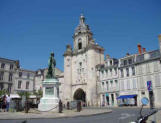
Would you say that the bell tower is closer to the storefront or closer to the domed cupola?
the domed cupola

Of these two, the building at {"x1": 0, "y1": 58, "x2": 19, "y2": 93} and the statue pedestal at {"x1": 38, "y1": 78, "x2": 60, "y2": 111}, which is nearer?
the statue pedestal at {"x1": 38, "y1": 78, "x2": 60, "y2": 111}

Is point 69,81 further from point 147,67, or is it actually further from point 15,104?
point 15,104

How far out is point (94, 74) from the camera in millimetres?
46625

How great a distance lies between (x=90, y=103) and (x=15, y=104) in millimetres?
26858

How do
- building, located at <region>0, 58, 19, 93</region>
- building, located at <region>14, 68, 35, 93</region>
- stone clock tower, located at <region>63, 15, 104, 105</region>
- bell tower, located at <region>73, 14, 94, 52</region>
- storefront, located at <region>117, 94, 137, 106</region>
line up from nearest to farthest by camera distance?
storefront, located at <region>117, 94, 137, 106</region>, stone clock tower, located at <region>63, 15, 104, 105</region>, building, located at <region>0, 58, 19, 93</region>, building, located at <region>14, 68, 35, 93</region>, bell tower, located at <region>73, 14, 94, 52</region>

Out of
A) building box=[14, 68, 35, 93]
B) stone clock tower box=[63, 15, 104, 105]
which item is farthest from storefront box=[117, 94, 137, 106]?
building box=[14, 68, 35, 93]

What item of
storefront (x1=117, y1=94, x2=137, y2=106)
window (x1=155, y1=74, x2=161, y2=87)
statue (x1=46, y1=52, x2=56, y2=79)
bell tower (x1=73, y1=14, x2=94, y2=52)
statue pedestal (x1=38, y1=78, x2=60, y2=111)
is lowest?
storefront (x1=117, y1=94, x2=137, y2=106)

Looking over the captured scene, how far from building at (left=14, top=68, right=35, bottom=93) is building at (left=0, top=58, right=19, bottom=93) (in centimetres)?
125

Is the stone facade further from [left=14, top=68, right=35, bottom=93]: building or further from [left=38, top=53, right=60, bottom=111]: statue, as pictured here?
[left=14, top=68, right=35, bottom=93]: building

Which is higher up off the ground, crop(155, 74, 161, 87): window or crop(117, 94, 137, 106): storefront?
crop(155, 74, 161, 87): window

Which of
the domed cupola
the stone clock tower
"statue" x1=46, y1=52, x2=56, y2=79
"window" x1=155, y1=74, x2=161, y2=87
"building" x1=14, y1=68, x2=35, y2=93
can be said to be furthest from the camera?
the domed cupola

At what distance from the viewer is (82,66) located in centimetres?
5022

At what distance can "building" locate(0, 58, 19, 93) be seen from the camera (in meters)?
46.7

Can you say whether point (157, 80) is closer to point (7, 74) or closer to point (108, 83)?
point (108, 83)
